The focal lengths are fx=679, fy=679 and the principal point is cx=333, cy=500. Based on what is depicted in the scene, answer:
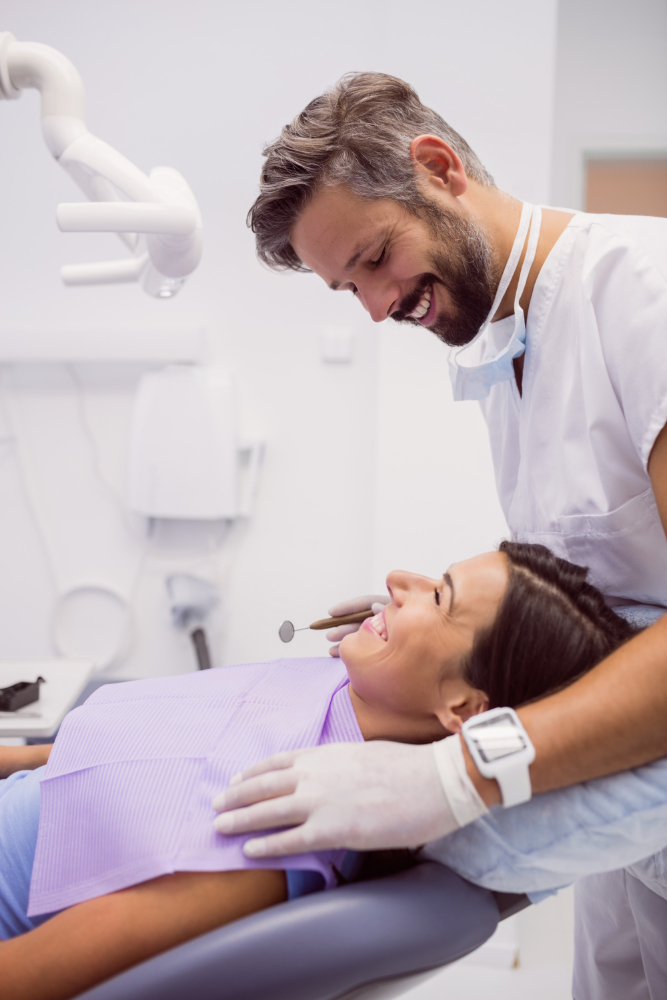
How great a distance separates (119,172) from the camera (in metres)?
→ 1.06

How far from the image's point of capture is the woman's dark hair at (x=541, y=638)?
832mm

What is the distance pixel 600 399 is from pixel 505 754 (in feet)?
1.56

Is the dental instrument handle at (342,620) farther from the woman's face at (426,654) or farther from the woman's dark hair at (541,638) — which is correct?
the woman's dark hair at (541,638)

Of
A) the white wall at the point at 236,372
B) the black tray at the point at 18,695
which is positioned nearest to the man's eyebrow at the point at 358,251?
the white wall at the point at 236,372

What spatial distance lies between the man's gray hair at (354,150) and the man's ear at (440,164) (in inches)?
0.8

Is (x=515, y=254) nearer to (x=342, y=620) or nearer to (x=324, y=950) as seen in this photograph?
(x=342, y=620)

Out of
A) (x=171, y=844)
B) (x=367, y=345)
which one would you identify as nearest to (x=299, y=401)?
(x=367, y=345)

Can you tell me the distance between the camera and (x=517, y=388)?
110cm

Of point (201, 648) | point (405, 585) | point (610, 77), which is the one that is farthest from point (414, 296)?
point (610, 77)

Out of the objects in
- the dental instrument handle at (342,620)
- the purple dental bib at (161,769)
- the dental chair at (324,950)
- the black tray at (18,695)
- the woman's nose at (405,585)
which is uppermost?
the woman's nose at (405,585)

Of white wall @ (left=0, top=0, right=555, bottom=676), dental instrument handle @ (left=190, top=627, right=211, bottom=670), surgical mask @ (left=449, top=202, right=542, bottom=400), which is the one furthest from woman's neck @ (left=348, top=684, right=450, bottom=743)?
dental instrument handle @ (left=190, top=627, right=211, bottom=670)

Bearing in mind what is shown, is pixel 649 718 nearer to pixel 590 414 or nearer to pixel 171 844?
pixel 590 414

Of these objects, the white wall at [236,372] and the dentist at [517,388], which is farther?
the white wall at [236,372]

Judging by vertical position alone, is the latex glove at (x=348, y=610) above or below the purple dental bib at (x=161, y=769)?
above
